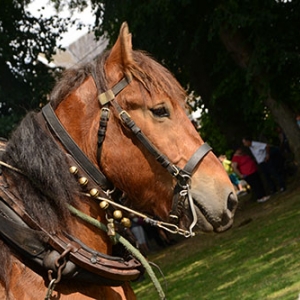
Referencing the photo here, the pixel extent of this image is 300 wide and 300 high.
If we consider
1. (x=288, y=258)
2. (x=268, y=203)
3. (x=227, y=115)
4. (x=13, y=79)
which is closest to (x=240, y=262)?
(x=288, y=258)

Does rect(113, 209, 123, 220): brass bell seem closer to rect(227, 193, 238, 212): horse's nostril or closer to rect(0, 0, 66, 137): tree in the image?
rect(227, 193, 238, 212): horse's nostril

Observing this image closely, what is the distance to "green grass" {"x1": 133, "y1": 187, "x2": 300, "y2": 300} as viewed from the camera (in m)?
9.23

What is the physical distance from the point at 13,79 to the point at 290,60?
24.1 ft

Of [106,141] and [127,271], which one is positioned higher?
[106,141]

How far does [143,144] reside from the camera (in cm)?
381

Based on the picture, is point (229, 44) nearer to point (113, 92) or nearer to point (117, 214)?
point (113, 92)

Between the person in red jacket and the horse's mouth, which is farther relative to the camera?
the person in red jacket

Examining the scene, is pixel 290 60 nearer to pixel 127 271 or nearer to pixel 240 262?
pixel 240 262

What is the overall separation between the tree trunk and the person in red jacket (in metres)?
2.11

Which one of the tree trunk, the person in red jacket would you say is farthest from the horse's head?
the person in red jacket

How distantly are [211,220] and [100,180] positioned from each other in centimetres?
63

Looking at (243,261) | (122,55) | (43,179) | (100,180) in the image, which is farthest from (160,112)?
(243,261)

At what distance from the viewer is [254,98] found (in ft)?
68.8

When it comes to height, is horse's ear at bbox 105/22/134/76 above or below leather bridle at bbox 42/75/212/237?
above
